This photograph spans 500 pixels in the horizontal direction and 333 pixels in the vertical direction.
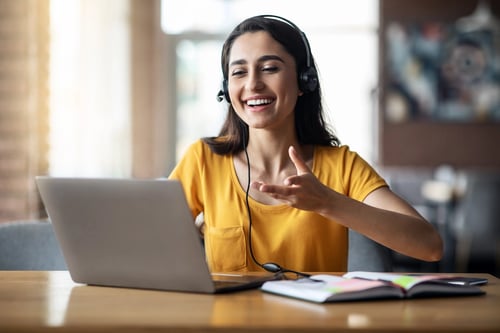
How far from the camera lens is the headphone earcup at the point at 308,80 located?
1.87m

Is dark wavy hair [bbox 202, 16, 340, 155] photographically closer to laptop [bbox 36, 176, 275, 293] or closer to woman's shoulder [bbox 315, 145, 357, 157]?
woman's shoulder [bbox 315, 145, 357, 157]

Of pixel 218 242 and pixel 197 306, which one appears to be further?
pixel 218 242

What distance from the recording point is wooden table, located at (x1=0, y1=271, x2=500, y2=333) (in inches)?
38.5

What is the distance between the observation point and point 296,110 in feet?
6.54

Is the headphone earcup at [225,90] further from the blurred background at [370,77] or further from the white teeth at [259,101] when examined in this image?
the blurred background at [370,77]

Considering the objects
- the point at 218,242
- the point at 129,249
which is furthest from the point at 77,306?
the point at 218,242

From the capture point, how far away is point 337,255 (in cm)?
181

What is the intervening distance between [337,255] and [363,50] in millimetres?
5596

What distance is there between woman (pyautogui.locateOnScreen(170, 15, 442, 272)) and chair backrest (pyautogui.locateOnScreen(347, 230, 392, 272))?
2 centimetres

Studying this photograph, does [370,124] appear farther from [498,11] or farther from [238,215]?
[238,215]

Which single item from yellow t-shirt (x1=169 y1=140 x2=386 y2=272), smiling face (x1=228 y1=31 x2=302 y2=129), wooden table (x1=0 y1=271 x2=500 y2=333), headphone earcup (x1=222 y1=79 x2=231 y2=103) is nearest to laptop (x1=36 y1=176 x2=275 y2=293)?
wooden table (x1=0 y1=271 x2=500 y2=333)

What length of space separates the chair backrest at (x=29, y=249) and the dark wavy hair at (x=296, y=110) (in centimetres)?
44

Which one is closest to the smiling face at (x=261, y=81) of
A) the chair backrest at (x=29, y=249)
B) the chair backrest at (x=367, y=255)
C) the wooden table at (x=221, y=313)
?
the chair backrest at (x=367, y=255)

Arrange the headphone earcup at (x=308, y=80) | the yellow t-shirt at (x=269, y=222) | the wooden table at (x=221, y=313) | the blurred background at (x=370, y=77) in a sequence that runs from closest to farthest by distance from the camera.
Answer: the wooden table at (x=221, y=313) < the yellow t-shirt at (x=269, y=222) < the headphone earcup at (x=308, y=80) < the blurred background at (x=370, y=77)
